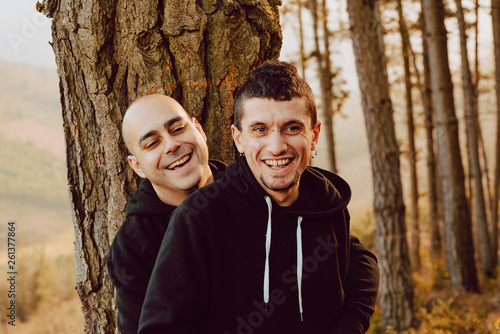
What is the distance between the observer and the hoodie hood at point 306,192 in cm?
201

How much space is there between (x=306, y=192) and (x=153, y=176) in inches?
31.8

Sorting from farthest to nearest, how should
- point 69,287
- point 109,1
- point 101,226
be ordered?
1. point 69,287
2. point 101,226
3. point 109,1

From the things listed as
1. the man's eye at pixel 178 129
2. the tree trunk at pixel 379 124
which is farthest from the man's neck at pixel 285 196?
the tree trunk at pixel 379 124

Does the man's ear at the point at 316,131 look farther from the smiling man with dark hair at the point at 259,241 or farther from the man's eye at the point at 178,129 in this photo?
the man's eye at the point at 178,129

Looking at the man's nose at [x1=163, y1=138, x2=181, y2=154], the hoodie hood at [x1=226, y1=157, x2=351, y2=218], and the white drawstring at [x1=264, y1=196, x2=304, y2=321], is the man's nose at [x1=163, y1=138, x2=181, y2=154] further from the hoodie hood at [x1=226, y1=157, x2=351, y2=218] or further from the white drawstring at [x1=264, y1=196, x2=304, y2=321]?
the white drawstring at [x1=264, y1=196, x2=304, y2=321]

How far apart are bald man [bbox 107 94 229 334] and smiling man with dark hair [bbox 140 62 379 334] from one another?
0.82ft

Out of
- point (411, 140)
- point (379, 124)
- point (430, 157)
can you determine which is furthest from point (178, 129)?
point (430, 157)

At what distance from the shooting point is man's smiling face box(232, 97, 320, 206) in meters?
1.94

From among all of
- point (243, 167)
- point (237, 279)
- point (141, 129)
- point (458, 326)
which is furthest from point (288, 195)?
point (458, 326)

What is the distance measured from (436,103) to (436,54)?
102cm

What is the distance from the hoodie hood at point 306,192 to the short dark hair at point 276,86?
0.81 ft

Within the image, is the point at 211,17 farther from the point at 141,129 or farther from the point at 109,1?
the point at 141,129

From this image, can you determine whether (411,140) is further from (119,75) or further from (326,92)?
(119,75)

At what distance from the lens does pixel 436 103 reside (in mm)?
8992
